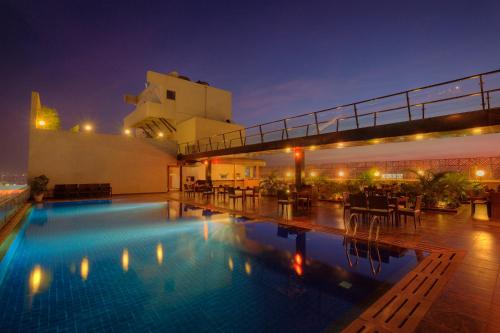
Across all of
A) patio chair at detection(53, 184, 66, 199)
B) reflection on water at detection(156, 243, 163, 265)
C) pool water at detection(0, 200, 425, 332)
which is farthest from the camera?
patio chair at detection(53, 184, 66, 199)

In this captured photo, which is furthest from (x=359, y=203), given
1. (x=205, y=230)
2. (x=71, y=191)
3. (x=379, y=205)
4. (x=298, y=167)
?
(x=71, y=191)

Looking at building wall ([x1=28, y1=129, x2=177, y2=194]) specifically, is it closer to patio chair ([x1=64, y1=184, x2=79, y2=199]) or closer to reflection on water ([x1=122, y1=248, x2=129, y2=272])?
patio chair ([x1=64, y1=184, x2=79, y2=199])

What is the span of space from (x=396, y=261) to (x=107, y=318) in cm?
433

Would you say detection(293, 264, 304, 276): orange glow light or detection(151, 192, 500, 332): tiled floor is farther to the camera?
detection(293, 264, 304, 276): orange glow light

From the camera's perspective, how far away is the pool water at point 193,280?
Answer: 260cm

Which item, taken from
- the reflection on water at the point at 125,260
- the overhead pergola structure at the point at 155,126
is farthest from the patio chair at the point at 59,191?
the reflection on water at the point at 125,260

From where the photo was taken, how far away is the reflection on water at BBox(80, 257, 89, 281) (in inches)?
151

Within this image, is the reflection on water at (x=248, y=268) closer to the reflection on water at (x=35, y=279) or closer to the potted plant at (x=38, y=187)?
the reflection on water at (x=35, y=279)

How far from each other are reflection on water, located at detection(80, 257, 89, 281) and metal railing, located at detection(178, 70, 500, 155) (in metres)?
9.98

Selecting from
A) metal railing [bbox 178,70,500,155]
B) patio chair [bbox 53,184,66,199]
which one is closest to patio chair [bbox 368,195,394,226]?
metal railing [bbox 178,70,500,155]

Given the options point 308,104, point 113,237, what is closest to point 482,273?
point 113,237

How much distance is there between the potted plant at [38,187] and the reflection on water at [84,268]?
12848 millimetres

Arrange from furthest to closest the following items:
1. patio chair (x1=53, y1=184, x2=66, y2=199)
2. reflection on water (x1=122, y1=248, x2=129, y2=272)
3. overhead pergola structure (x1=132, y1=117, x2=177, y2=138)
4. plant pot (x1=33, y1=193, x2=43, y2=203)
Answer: overhead pergola structure (x1=132, y1=117, x2=177, y2=138) → patio chair (x1=53, y1=184, x2=66, y2=199) → plant pot (x1=33, y1=193, x2=43, y2=203) → reflection on water (x1=122, y1=248, x2=129, y2=272)

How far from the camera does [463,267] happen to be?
361 centimetres
